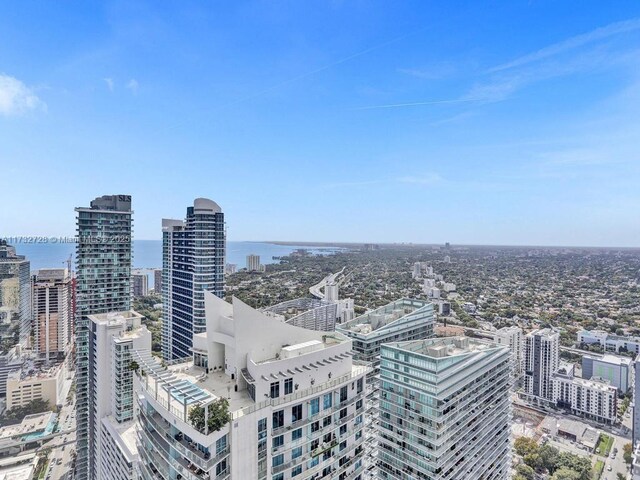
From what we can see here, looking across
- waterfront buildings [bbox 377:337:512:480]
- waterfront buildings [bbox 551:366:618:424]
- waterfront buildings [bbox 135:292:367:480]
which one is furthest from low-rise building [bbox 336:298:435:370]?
waterfront buildings [bbox 551:366:618:424]

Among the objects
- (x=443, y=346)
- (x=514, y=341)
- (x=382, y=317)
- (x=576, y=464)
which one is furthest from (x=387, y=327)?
(x=514, y=341)

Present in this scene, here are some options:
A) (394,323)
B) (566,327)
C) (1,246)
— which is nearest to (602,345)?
(566,327)

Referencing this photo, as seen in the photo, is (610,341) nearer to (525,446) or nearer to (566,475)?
(525,446)

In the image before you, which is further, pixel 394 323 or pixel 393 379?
pixel 394 323

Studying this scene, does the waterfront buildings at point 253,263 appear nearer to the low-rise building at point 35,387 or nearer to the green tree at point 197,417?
the low-rise building at point 35,387

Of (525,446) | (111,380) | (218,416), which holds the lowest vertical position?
(525,446)

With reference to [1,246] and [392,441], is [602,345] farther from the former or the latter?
[1,246]

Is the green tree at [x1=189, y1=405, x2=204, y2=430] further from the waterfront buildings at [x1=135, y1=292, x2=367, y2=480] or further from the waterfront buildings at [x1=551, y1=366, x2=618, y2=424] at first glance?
the waterfront buildings at [x1=551, y1=366, x2=618, y2=424]
